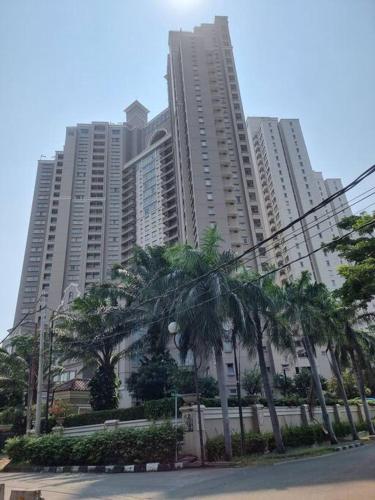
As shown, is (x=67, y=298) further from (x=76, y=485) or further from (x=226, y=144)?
(x=76, y=485)

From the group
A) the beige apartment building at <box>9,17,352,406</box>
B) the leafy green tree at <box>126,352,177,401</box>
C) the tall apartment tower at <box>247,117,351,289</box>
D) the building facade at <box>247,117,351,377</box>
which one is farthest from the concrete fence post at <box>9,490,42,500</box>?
the tall apartment tower at <box>247,117,351,289</box>

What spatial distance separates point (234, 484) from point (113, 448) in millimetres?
8394

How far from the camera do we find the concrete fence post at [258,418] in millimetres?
21119

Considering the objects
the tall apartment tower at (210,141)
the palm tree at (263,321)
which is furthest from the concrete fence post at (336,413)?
the tall apartment tower at (210,141)

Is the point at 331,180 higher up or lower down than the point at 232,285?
higher up

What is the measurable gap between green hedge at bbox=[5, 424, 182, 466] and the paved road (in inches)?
70.1

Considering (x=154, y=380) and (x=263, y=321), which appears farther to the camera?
(x=154, y=380)

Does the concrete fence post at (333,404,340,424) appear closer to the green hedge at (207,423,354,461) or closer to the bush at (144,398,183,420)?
the green hedge at (207,423,354,461)

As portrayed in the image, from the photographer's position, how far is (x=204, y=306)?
17875mm

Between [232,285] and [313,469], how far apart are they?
855cm

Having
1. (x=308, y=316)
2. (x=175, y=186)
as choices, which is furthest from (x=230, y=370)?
(x=175, y=186)

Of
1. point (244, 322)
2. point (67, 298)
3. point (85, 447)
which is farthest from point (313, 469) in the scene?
point (67, 298)

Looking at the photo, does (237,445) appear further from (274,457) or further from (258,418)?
(258,418)

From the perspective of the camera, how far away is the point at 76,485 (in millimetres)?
13539
